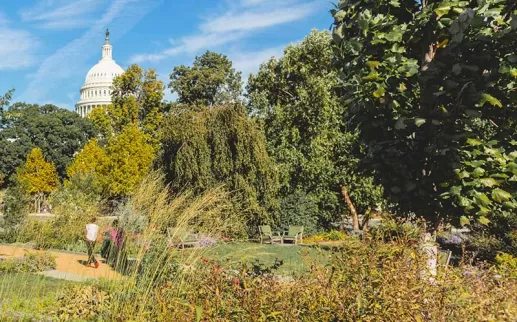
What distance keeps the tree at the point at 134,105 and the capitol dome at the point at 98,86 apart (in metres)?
56.9

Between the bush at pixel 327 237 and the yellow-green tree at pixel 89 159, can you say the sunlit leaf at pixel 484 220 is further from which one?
the yellow-green tree at pixel 89 159

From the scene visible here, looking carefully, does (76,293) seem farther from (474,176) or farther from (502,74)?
(502,74)

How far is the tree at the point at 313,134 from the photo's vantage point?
20.7m

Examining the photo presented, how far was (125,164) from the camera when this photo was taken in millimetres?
31406

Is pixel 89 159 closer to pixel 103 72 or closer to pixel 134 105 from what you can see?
pixel 134 105

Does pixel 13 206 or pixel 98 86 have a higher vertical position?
pixel 98 86

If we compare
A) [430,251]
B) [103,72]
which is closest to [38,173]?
[430,251]

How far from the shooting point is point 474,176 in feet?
13.1


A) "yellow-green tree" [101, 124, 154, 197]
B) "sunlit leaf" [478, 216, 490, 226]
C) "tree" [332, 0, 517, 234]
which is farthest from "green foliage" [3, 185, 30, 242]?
"sunlit leaf" [478, 216, 490, 226]

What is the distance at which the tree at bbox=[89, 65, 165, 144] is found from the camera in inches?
1507

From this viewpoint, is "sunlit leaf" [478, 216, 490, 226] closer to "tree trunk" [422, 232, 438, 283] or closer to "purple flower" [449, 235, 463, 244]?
"tree trunk" [422, 232, 438, 283]

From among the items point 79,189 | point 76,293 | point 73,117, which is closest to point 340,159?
point 79,189

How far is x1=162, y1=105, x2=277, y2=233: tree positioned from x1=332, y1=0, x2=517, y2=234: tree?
1463 cm

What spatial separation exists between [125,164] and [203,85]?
9.67 meters
